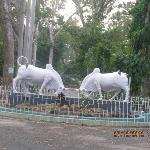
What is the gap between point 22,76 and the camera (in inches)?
690

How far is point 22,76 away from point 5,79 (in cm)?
455

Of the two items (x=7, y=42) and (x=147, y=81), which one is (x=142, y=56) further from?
(x=7, y=42)

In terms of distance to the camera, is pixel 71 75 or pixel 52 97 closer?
pixel 52 97

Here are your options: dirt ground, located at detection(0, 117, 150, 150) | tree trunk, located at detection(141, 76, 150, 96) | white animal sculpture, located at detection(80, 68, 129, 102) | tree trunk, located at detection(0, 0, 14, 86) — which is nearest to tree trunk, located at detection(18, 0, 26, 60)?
tree trunk, located at detection(0, 0, 14, 86)

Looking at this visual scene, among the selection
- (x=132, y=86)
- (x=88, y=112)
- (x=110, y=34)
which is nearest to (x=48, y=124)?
(x=88, y=112)

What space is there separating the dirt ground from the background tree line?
22.4 feet

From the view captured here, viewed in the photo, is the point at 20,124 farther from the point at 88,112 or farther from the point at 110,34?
the point at 110,34

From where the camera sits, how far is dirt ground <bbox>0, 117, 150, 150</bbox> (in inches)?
396

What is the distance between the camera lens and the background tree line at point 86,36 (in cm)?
2038

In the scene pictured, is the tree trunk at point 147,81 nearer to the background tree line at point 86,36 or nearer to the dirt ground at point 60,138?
the background tree line at point 86,36

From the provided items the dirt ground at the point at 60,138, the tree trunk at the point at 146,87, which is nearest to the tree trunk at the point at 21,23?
the tree trunk at the point at 146,87

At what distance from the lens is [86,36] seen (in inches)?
1316

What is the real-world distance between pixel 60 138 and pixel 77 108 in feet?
16.2

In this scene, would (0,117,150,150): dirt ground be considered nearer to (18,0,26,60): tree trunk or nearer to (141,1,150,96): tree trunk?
(141,1,150,96): tree trunk
